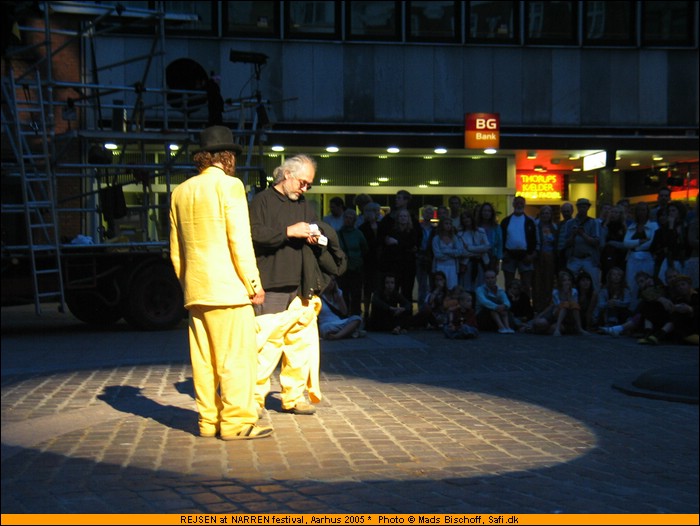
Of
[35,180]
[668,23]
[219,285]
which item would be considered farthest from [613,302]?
[668,23]

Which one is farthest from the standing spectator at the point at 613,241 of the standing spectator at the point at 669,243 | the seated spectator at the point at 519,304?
the seated spectator at the point at 519,304

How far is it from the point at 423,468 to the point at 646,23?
19384mm

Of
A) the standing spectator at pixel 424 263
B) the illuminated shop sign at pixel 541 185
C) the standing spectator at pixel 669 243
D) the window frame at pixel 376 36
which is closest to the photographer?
the standing spectator at pixel 669 243

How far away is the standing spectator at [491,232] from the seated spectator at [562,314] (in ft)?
4.40

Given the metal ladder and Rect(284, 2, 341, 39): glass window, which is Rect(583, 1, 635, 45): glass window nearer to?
Rect(284, 2, 341, 39): glass window

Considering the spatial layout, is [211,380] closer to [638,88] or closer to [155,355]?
[155,355]

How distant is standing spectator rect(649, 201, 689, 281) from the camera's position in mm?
14188

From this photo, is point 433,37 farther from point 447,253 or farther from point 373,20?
point 447,253

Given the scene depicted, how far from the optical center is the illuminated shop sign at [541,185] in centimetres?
2361

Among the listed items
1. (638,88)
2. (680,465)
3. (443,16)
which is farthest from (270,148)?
(680,465)

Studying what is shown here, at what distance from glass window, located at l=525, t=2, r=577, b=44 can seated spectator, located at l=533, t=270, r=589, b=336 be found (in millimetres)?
10239

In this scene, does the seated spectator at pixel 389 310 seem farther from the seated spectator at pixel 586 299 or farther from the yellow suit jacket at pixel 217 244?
the yellow suit jacket at pixel 217 244

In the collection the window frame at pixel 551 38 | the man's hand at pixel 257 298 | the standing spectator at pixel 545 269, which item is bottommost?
the standing spectator at pixel 545 269

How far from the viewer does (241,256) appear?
680cm
